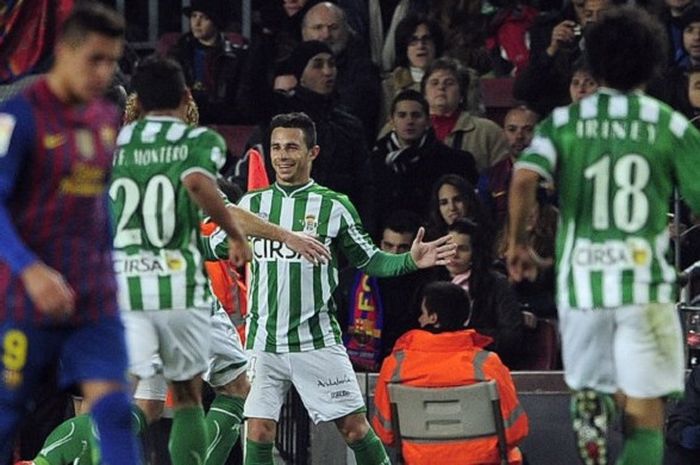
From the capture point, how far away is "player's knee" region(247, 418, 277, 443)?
10609 millimetres

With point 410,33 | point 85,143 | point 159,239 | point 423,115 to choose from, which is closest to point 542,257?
point 423,115

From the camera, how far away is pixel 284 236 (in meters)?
10.2

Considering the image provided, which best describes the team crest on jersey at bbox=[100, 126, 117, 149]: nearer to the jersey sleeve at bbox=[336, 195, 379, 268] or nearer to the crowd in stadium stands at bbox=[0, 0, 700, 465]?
the jersey sleeve at bbox=[336, 195, 379, 268]

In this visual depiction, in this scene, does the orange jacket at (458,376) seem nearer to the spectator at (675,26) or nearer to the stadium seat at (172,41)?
the spectator at (675,26)

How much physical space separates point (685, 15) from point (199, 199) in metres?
6.25

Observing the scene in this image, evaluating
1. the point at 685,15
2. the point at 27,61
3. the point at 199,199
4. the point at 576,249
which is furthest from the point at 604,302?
the point at 685,15

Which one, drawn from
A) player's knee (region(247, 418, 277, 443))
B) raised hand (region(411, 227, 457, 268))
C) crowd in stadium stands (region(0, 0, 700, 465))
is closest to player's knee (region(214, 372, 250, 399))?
player's knee (region(247, 418, 277, 443))

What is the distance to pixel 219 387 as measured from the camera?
35.2 feet

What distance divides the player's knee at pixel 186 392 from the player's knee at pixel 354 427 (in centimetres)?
167

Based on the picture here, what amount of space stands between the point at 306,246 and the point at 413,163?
3.08m

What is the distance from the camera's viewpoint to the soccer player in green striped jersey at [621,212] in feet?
25.7

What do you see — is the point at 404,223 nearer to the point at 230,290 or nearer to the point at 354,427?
the point at 230,290

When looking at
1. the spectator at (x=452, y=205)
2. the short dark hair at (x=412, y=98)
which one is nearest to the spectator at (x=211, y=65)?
the short dark hair at (x=412, y=98)

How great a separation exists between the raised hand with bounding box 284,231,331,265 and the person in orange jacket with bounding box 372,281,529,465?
892 millimetres
